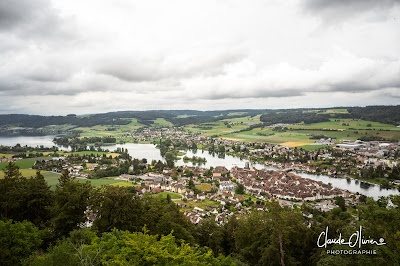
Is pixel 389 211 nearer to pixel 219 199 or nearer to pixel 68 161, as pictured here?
pixel 219 199

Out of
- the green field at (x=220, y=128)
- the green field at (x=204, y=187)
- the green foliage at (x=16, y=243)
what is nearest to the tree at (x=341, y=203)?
the green field at (x=204, y=187)

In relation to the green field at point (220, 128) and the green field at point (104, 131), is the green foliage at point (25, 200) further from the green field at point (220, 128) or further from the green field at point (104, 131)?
the green field at point (104, 131)

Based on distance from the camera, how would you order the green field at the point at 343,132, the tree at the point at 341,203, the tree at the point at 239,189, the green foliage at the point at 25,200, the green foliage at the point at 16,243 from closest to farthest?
the green foliage at the point at 16,243 < the green foliage at the point at 25,200 < the tree at the point at 341,203 < the tree at the point at 239,189 < the green field at the point at 343,132

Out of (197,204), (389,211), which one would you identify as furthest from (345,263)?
(197,204)

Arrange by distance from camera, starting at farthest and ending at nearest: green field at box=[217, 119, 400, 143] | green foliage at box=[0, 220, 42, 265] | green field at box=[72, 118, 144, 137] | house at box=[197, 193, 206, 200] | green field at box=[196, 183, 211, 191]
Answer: green field at box=[72, 118, 144, 137], green field at box=[217, 119, 400, 143], green field at box=[196, 183, 211, 191], house at box=[197, 193, 206, 200], green foliage at box=[0, 220, 42, 265]

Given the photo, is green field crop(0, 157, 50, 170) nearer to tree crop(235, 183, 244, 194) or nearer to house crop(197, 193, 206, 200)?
house crop(197, 193, 206, 200)

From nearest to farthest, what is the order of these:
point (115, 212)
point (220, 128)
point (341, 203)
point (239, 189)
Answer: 1. point (115, 212)
2. point (341, 203)
3. point (239, 189)
4. point (220, 128)

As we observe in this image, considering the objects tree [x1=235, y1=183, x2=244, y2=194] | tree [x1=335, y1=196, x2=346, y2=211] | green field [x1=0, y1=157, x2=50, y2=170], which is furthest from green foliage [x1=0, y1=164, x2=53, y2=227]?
green field [x1=0, y1=157, x2=50, y2=170]

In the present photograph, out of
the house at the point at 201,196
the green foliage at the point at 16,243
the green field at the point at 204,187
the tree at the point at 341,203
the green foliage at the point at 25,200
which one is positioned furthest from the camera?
the green field at the point at 204,187

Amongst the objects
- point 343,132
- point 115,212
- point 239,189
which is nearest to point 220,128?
point 343,132

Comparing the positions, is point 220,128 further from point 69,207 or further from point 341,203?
point 69,207

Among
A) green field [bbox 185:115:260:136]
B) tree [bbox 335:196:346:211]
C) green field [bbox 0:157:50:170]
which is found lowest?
tree [bbox 335:196:346:211]
